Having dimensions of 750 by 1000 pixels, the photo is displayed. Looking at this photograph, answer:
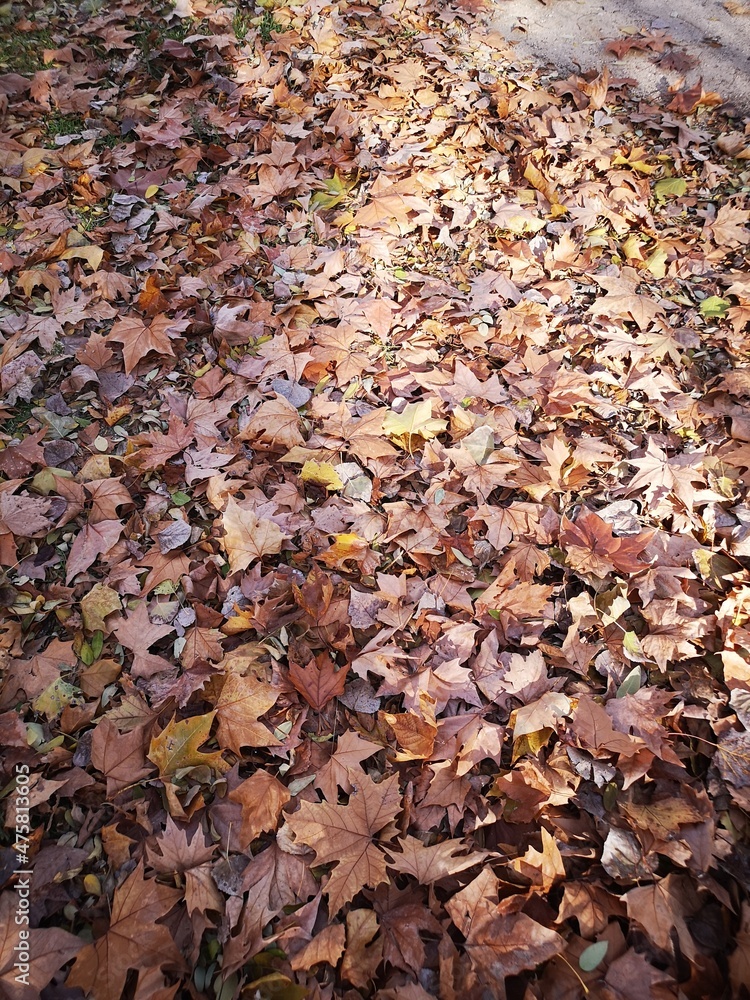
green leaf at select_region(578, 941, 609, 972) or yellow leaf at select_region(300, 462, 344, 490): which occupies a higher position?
yellow leaf at select_region(300, 462, 344, 490)

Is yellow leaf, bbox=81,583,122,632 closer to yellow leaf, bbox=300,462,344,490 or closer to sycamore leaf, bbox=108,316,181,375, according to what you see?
yellow leaf, bbox=300,462,344,490

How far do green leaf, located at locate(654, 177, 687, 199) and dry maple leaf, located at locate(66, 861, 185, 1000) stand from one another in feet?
13.2

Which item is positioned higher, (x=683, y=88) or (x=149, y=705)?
(x=683, y=88)

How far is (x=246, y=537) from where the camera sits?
2.17 m

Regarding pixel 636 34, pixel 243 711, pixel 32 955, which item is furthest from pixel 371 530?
pixel 636 34

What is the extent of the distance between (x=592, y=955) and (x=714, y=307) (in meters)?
2.80

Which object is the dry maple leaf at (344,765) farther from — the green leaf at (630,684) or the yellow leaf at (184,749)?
the green leaf at (630,684)

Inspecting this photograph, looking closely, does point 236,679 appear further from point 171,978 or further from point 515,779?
point 515,779

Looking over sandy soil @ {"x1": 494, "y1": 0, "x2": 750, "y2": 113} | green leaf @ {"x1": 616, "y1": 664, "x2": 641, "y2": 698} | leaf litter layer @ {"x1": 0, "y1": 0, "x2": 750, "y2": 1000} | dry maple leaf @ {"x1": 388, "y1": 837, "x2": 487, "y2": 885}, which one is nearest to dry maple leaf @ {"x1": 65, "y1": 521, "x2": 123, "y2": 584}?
leaf litter layer @ {"x1": 0, "y1": 0, "x2": 750, "y2": 1000}

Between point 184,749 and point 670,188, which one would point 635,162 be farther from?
point 184,749

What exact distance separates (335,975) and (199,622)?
3.60 feet

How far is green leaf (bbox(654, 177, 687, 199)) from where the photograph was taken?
3.35 metres

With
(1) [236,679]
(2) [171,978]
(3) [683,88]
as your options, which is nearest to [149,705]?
(1) [236,679]

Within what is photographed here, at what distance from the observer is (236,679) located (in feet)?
6.10
